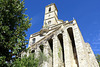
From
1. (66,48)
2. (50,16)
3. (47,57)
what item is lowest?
(47,57)

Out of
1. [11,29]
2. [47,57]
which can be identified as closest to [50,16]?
[47,57]

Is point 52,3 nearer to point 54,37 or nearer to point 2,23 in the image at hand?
point 54,37

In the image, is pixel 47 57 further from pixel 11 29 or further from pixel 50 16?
pixel 50 16

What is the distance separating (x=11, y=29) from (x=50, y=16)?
25420 millimetres

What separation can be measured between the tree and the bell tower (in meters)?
21.1

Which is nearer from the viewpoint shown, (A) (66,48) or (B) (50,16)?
(A) (66,48)

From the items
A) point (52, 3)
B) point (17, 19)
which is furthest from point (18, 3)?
point (52, 3)

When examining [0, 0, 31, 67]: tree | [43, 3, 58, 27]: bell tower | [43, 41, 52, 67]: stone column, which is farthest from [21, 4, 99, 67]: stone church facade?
[43, 3, 58, 27]: bell tower

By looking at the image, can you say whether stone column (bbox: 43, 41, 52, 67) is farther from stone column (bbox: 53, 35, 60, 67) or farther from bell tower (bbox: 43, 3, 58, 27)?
bell tower (bbox: 43, 3, 58, 27)

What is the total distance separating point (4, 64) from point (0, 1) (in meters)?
3.85

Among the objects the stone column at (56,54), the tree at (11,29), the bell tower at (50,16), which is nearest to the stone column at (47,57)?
the stone column at (56,54)

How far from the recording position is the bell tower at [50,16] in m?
29.4

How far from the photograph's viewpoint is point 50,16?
3131cm

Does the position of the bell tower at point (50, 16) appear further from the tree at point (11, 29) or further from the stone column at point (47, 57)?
the tree at point (11, 29)
